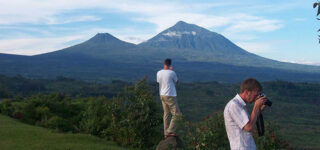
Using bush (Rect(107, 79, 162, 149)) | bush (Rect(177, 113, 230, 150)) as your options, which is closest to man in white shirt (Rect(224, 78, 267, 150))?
bush (Rect(177, 113, 230, 150))

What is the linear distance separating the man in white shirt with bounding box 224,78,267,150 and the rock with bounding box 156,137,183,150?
3.91 metres

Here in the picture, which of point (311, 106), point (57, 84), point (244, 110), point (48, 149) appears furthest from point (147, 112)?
point (311, 106)

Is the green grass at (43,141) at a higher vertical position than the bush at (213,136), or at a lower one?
lower

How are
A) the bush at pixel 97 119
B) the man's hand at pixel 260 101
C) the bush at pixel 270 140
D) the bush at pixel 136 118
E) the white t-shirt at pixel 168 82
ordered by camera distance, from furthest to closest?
the bush at pixel 97 119 → the bush at pixel 136 118 → the white t-shirt at pixel 168 82 → the bush at pixel 270 140 → the man's hand at pixel 260 101

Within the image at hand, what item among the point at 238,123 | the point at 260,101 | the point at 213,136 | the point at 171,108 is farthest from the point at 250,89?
the point at 171,108

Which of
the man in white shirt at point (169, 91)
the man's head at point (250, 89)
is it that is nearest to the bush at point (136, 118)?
the man in white shirt at point (169, 91)

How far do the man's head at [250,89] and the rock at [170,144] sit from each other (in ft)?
13.5

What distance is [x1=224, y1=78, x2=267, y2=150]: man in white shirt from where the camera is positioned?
434 cm

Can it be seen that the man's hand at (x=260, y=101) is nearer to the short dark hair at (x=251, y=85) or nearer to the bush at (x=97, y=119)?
the short dark hair at (x=251, y=85)

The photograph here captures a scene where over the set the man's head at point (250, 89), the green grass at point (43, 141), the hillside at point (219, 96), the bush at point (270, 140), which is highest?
the man's head at point (250, 89)

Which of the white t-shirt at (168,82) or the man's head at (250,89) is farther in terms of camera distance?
the white t-shirt at (168,82)

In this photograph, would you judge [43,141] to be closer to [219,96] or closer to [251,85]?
[251,85]

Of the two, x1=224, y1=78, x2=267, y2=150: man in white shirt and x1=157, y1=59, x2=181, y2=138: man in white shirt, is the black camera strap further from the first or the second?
x1=157, y1=59, x2=181, y2=138: man in white shirt

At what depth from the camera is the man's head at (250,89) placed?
4.32m
